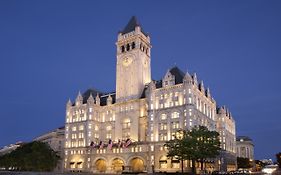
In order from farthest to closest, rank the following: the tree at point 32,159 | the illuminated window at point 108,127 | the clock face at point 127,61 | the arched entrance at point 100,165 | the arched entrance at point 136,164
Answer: the clock face at point 127,61 < the illuminated window at point 108,127 < the arched entrance at point 100,165 < the arched entrance at point 136,164 < the tree at point 32,159

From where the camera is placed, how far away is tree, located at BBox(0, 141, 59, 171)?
115938 mm

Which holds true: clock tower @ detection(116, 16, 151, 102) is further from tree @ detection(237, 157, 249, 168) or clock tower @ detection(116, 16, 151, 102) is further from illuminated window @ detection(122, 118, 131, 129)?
tree @ detection(237, 157, 249, 168)

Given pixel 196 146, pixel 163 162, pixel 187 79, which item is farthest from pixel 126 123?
pixel 196 146

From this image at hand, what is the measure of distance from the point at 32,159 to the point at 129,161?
38863 mm

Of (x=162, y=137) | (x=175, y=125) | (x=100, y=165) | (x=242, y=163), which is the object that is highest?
(x=175, y=125)

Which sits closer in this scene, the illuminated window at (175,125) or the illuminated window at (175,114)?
the illuminated window at (175,125)

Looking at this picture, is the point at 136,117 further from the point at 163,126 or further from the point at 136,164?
the point at 136,164

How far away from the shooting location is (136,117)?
476 feet

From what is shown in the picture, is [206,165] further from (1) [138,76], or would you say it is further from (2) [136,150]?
(1) [138,76]

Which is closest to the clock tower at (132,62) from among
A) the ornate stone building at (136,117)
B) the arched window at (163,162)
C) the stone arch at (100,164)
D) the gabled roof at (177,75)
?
the ornate stone building at (136,117)

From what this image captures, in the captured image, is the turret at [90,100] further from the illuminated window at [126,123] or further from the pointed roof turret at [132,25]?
the pointed roof turret at [132,25]

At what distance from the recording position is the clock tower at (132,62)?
152625mm

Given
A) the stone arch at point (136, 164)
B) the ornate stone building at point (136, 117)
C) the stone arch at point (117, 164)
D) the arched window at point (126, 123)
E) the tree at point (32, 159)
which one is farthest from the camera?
the arched window at point (126, 123)

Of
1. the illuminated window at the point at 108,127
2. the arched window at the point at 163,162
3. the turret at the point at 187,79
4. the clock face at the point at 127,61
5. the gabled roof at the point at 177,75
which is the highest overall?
the clock face at the point at 127,61
